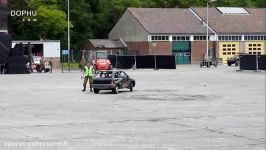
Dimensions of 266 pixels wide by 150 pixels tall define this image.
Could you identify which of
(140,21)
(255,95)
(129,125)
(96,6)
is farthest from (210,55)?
(129,125)

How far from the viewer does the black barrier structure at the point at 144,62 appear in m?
70.9

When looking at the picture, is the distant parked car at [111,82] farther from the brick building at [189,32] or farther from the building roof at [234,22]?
the building roof at [234,22]

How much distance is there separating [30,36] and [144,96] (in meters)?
74.2

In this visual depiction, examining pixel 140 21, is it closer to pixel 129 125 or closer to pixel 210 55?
pixel 210 55

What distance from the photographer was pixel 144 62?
72.1 metres

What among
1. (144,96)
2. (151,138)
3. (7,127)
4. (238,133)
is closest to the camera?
(151,138)

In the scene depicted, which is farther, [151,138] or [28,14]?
[28,14]

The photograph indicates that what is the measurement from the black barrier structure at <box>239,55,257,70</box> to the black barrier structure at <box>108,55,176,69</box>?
33.6 feet

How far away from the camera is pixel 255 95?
94.8 feet

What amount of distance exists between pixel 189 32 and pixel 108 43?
13774 mm

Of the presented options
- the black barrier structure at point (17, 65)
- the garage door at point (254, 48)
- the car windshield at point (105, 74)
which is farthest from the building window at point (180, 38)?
the car windshield at point (105, 74)

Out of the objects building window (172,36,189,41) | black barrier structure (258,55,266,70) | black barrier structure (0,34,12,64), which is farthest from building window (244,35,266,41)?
black barrier structure (0,34,12,64)

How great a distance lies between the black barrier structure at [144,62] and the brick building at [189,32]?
24818 mm

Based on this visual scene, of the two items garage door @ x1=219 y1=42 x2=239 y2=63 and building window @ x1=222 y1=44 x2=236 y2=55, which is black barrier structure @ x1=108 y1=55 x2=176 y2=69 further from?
building window @ x1=222 y1=44 x2=236 y2=55
